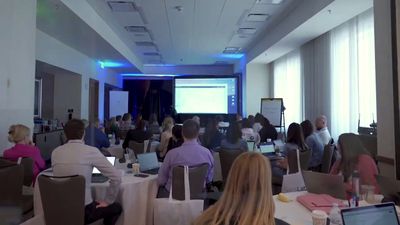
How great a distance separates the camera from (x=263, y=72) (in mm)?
11477

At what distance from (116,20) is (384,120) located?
5949 millimetres

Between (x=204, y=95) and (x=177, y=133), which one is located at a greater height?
(x=204, y=95)

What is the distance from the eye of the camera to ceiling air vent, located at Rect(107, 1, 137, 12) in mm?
6305

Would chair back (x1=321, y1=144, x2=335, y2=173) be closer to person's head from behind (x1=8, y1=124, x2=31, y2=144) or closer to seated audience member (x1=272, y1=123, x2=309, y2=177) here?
seated audience member (x1=272, y1=123, x2=309, y2=177)

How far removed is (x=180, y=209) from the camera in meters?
3.13

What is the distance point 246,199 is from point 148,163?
252cm

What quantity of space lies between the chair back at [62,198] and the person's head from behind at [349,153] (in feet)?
7.08

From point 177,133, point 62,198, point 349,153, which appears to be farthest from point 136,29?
point 349,153

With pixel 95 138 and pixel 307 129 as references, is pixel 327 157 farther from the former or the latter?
pixel 95 138

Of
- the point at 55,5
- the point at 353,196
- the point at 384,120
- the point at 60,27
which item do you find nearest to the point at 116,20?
the point at 60,27

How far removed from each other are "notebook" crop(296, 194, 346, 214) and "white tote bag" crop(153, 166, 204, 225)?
105 cm

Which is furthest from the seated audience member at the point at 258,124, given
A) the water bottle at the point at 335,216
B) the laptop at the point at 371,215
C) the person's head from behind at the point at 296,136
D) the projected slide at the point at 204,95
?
the laptop at the point at 371,215

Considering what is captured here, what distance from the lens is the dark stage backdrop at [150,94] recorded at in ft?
50.1

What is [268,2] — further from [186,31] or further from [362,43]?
[186,31]
